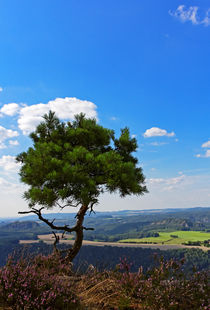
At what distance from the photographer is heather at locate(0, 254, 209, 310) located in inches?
153

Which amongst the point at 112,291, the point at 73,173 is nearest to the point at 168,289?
the point at 112,291

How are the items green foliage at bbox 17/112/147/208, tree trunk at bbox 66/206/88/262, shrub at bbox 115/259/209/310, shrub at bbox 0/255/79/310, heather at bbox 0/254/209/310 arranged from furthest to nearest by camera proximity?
tree trunk at bbox 66/206/88/262, green foliage at bbox 17/112/147/208, shrub at bbox 115/259/209/310, heather at bbox 0/254/209/310, shrub at bbox 0/255/79/310

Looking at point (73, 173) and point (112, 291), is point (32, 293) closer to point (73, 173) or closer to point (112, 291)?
point (112, 291)

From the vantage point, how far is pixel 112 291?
5246 mm

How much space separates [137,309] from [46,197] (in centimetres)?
356

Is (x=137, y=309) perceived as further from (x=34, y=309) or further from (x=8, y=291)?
(x=8, y=291)

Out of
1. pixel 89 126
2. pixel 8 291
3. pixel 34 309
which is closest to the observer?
pixel 34 309

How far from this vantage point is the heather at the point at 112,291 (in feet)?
12.7

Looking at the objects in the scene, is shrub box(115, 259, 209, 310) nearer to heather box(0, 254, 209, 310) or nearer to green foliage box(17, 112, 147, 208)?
heather box(0, 254, 209, 310)

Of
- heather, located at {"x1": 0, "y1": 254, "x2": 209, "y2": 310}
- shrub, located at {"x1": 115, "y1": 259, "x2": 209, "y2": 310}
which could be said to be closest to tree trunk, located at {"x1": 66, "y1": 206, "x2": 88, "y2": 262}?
heather, located at {"x1": 0, "y1": 254, "x2": 209, "y2": 310}

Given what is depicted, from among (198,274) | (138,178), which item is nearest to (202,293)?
(198,274)

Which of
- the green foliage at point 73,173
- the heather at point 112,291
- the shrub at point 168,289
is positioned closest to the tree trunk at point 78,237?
the green foliage at point 73,173

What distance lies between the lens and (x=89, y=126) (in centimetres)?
788

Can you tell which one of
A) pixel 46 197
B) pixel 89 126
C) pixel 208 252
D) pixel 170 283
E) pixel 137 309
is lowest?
pixel 208 252
